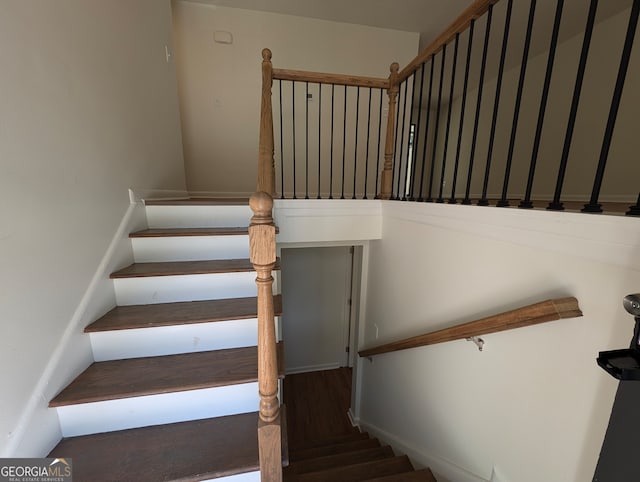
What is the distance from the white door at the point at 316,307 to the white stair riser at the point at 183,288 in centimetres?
217

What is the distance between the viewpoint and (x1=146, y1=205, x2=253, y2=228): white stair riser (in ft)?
6.56

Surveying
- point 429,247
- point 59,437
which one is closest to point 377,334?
point 429,247

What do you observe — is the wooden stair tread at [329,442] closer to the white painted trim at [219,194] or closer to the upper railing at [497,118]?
the upper railing at [497,118]

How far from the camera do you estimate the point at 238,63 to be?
323cm

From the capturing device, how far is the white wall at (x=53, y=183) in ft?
3.14

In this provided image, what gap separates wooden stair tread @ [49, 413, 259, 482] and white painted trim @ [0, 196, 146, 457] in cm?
20

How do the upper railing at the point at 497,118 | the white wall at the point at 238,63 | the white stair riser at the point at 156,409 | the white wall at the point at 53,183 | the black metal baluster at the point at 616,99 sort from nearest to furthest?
the black metal baluster at the point at 616,99, the white wall at the point at 53,183, the white stair riser at the point at 156,409, the upper railing at the point at 497,118, the white wall at the point at 238,63

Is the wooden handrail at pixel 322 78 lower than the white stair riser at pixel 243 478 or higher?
higher

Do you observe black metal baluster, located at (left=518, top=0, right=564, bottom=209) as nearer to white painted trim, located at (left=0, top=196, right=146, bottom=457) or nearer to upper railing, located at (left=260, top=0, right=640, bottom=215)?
upper railing, located at (left=260, top=0, right=640, bottom=215)

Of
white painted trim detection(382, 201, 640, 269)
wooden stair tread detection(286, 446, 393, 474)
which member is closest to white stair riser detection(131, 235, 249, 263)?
white painted trim detection(382, 201, 640, 269)

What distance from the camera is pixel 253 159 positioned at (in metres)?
3.47

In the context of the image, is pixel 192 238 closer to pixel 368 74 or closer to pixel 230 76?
pixel 230 76

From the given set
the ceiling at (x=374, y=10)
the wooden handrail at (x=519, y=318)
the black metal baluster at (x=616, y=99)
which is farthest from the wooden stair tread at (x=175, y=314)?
the ceiling at (x=374, y=10)

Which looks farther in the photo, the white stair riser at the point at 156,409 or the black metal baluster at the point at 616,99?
the white stair riser at the point at 156,409
